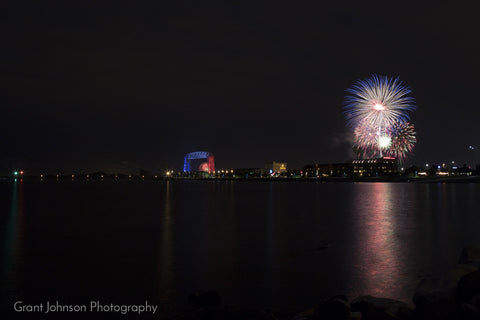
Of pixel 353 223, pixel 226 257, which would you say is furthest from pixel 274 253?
pixel 353 223

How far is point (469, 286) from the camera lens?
18.5ft

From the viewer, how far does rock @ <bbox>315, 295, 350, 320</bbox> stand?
5940 mm

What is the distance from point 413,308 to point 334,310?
1.27 m

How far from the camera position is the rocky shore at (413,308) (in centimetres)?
554

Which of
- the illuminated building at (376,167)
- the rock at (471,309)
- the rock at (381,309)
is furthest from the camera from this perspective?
the illuminated building at (376,167)

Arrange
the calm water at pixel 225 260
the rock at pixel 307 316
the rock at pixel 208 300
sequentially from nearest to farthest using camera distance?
the rock at pixel 307 316 → the rock at pixel 208 300 → the calm water at pixel 225 260

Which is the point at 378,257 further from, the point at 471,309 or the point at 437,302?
the point at 471,309

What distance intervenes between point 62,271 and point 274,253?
241 inches

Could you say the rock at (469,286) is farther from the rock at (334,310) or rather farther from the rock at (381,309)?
the rock at (334,310)

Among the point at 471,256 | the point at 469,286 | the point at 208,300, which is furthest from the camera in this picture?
the point at 471,256

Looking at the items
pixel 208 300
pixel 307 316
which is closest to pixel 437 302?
pixel 307 316

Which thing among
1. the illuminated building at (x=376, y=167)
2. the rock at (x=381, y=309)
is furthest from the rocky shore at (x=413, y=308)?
the illuminated building at (x=376, y=167)

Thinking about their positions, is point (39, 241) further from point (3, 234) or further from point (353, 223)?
point (353, 223)

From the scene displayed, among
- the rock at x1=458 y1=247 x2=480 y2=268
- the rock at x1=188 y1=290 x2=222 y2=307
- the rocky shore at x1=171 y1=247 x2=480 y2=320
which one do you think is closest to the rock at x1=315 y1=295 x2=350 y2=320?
the rocky shore at x1=171 y1=247 x2=480 y2=320
